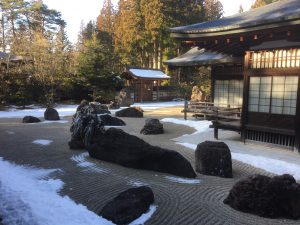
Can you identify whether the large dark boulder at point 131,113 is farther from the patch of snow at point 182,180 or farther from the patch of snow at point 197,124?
the patch of snow at point 182,180

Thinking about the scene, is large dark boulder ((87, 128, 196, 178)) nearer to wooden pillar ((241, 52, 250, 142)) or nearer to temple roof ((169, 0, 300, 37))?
wooden pillar ((241, 52, 250, 142))

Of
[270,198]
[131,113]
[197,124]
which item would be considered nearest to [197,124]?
[197,124]

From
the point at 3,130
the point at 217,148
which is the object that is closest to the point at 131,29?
the point at 3,130

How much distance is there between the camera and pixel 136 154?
20.5 feet

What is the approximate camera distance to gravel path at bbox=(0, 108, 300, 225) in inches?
159

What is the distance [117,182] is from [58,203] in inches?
48.8

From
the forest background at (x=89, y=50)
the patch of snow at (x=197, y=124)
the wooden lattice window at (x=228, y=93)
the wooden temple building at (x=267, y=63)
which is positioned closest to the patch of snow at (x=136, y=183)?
the wooden temple building at (x=267, y=63)

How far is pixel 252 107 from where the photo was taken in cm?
875

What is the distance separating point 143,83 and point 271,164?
2283cm

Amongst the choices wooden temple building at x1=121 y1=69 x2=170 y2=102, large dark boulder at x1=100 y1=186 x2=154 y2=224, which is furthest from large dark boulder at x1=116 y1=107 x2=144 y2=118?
large dark boulder at x1=100 y1=186 x2=154 y2=224

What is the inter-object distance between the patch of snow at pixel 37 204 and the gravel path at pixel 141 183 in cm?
23

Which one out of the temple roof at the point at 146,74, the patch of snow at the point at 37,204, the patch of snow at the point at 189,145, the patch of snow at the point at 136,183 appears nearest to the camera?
the patch of snow at the point at 37,204

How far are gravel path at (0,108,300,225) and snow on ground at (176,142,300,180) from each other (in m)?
0.27

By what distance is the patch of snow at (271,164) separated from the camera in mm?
6340
